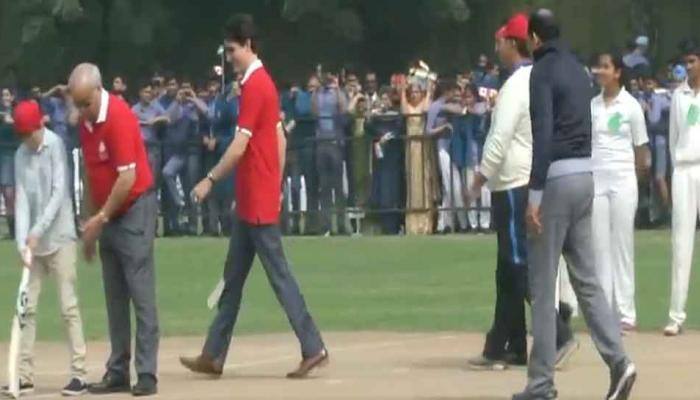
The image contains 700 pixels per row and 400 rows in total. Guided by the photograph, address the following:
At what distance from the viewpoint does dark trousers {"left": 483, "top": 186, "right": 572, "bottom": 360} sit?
13617 mm

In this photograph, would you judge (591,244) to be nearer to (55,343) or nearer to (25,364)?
(25,364)

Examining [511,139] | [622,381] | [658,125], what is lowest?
[622,381]

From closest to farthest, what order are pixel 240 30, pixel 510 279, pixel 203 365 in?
1. pixel 240 30
2. pixel 203 365
3. pixel 510 279

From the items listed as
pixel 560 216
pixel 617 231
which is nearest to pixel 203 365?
pixel 560 216

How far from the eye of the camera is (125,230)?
13.0m

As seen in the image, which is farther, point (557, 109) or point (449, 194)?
point (449, 194)

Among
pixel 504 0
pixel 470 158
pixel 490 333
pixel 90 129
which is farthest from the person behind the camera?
pixel 504 0

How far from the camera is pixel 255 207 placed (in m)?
13.3

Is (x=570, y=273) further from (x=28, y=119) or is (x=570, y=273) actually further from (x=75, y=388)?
(x=28, y=119)

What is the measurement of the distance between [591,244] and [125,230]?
289cm

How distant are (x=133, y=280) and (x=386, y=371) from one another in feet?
6.26

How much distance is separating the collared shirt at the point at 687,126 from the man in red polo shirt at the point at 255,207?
381cm

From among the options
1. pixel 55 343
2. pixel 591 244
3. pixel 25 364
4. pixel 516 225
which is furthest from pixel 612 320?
pixel 55 343

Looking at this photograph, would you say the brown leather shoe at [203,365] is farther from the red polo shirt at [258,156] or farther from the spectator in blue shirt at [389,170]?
the spectator in blue shirt at [389,170]
